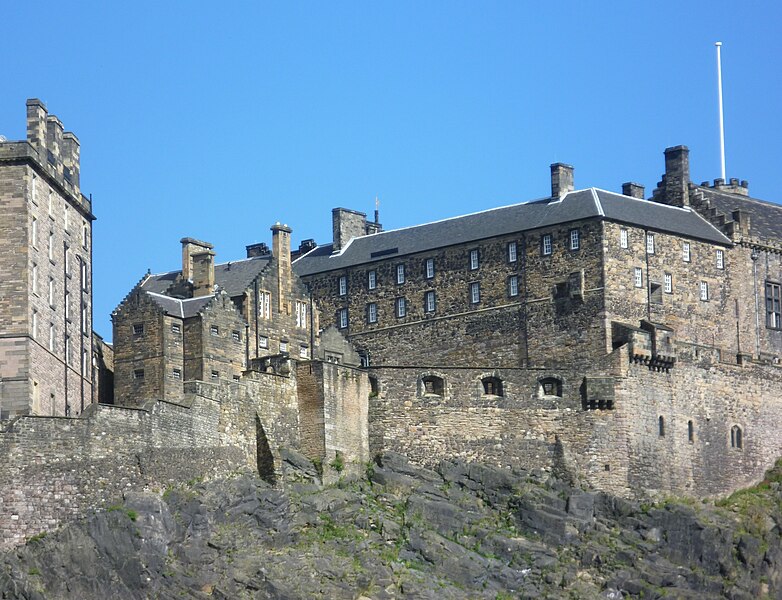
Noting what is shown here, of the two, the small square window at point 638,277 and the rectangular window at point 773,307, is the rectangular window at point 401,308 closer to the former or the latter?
the small square window at point 638,277

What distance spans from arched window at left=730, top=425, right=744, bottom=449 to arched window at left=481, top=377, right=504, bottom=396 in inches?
456

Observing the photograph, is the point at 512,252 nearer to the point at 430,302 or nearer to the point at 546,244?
the point at 546,244

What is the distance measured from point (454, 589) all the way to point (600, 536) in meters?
8.59

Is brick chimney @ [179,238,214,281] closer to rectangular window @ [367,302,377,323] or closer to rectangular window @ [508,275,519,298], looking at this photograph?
rectangular window @ [367,302,377,323]

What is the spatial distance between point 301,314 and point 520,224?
35.4ft

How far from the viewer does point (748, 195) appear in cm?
11581

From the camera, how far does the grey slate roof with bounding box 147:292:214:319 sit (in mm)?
102375

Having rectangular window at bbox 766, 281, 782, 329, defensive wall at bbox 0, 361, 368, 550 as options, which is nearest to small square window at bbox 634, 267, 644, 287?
rectangular window at bbox 766, 281, 782, 329

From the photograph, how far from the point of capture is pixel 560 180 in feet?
355

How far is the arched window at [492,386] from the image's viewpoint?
99312 millimetres

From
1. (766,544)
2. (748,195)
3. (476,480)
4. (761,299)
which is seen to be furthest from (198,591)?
(748,195)

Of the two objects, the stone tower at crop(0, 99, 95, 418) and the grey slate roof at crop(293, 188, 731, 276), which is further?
the grey slate roof at crop(293, 188, 731, 276)

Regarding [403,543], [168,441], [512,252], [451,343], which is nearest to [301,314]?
[451,343]

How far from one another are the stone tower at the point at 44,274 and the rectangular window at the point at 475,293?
62.4 ft
